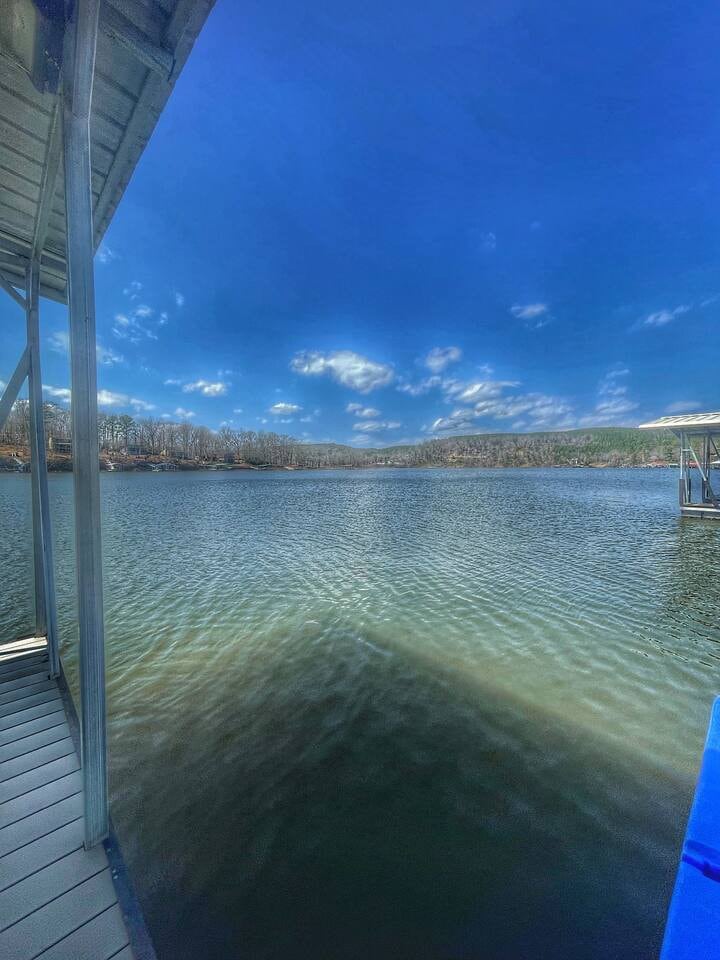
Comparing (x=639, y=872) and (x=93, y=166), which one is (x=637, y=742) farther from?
(x=93, y=166)

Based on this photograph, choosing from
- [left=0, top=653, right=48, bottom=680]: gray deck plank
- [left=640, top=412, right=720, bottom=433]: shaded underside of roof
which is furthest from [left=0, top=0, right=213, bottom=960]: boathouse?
[left=640, top=412, right=720, bottom=433]: shaded underside of roof

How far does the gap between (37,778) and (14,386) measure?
304 centimetres

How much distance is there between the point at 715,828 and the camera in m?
1.92

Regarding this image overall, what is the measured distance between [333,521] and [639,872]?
1693 centimetres

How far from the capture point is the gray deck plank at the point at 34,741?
2652 millimetres

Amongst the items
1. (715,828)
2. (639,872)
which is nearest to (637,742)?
(639,872)

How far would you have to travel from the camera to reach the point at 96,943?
1.63 meters

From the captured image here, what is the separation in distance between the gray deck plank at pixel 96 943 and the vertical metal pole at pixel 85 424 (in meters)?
0.40

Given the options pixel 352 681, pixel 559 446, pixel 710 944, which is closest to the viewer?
pixel 710 944

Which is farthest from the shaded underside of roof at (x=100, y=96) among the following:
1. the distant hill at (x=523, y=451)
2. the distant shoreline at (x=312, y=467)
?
the distant hill at (x=523, y=451)

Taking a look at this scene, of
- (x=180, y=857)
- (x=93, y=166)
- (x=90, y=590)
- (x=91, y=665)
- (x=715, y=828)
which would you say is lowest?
(x=180, y=857)

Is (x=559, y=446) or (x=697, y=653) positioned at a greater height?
(x=559, y=446)

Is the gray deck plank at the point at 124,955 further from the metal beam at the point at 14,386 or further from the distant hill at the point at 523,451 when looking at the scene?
the distant hill at the point at 523,451

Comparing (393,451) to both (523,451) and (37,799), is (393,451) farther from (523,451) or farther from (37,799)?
(37,799)
